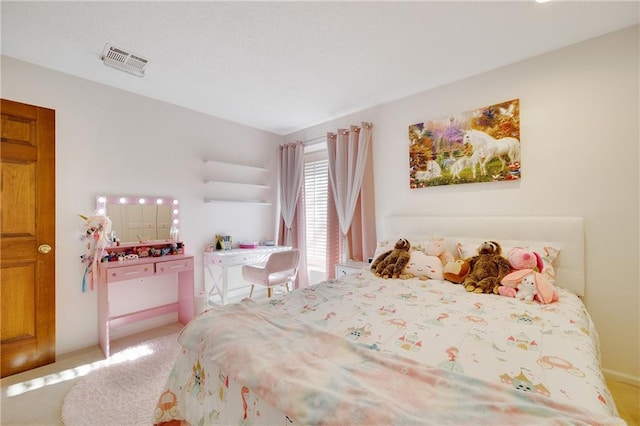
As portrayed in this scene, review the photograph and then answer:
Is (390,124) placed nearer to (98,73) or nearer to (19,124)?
(98,73)

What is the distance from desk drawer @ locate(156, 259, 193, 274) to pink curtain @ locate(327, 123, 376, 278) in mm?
1719

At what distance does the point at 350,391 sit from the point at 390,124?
299 centimetres

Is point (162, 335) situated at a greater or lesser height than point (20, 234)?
lesser

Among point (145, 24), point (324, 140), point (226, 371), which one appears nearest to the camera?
point (226, 371)

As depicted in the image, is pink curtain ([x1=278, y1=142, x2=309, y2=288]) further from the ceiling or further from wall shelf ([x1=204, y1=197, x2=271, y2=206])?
the ceiling

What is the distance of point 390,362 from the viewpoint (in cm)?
104

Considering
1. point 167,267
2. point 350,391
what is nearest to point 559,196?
point 350,391

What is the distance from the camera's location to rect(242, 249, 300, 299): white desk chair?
3.14m

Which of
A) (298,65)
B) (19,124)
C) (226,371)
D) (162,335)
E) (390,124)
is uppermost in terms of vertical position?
(298,65)

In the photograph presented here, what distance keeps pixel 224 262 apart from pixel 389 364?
2.66 meters

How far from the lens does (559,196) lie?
2.26 metres

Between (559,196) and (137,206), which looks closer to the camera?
(559,196)

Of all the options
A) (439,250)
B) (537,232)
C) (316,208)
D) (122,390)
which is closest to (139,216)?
(122,390)

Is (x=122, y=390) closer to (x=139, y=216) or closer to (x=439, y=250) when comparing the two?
(x=139, y=216)
